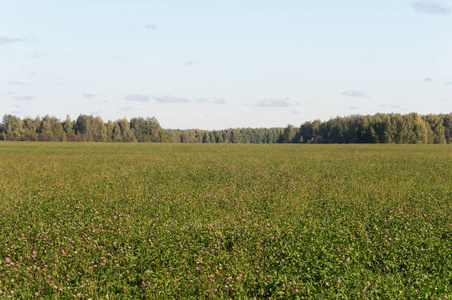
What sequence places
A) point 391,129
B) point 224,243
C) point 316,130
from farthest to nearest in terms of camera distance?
1. point 316,130
2. point 391,129
3. point 224,243

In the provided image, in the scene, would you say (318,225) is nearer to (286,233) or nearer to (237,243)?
(286,233)

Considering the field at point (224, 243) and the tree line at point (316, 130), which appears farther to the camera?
the tree line at point (316, 130)

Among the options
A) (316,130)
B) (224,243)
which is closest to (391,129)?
(316,130)

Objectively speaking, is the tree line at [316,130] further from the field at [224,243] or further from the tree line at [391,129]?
the field at [224,243]

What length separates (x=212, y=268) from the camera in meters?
8.37

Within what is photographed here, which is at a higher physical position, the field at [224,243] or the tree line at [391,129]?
the tree line at [391,129]

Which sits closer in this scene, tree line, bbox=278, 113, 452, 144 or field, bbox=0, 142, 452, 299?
field, bbox=0, 142, 452, 299

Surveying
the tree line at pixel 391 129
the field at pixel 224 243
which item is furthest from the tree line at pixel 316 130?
the field at pixel 224 243

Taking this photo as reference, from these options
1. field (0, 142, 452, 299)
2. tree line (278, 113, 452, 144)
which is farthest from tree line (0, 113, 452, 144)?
field (0, 142, 452, 299)

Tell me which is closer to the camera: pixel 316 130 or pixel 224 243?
pixel 224 243

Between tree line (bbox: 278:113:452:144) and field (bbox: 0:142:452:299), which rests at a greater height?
tree line (bbox: 278:113:452:144)

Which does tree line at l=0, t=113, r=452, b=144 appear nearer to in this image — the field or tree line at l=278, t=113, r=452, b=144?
tree line at l=278, t=113, r=452, b=144

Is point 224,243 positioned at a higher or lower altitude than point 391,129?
lower

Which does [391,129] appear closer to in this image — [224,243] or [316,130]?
[316,130]
